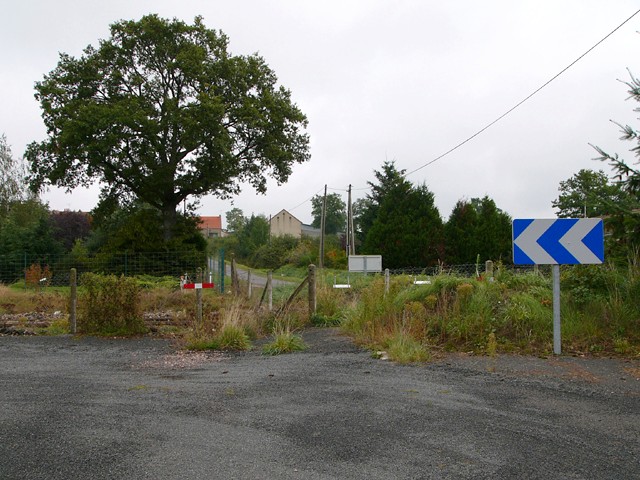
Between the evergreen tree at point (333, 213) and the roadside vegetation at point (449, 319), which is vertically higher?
the evergreen tree at point (333, 213)

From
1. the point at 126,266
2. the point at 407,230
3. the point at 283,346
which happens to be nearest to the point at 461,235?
the point at 407,230

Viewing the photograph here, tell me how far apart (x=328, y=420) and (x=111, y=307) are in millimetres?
8587

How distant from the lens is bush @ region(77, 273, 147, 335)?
1262 cm

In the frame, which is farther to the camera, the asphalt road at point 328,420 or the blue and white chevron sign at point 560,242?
the blue and white chevron sign at point 560,242

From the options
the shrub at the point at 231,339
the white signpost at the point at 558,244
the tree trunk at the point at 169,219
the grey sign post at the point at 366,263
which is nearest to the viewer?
the white signpost at the point at 558,244

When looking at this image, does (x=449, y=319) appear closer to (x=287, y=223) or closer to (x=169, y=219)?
(x=169, y=219)

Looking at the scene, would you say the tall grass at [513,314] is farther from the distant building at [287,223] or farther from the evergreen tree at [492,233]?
the distant building at [287,223]

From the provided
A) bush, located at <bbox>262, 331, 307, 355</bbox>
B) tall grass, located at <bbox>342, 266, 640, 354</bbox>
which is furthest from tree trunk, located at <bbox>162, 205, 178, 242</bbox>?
bush, located at <bbox>262, 331, 307, 355</bbox>

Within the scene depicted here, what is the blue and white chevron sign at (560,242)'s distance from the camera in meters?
8.52

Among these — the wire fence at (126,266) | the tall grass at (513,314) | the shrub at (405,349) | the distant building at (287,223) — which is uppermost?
the distant building at (287,223)

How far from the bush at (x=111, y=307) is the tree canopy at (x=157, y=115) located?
75.9ft

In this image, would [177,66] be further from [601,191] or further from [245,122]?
[601,191]

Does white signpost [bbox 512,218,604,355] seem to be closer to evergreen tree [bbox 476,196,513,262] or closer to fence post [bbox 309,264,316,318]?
fence post [bbox 309,264,316,318]

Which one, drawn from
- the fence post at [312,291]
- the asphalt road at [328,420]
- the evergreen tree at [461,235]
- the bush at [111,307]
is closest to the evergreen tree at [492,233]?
the evergreen tree at [461,235]
